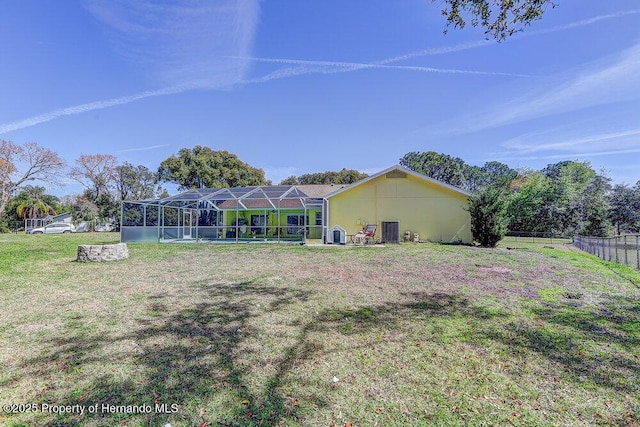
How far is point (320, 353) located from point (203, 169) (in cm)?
3532

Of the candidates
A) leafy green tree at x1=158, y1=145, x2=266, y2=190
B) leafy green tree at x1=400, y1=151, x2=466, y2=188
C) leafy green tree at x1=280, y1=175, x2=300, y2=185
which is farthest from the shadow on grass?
leafy green tree at x1=280, y1=175, x2=300, y2=185

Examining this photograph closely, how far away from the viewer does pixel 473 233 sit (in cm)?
1623

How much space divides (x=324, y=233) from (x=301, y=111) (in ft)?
27.9

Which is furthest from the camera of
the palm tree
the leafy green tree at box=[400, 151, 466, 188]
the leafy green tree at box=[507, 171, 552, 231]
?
the leafy green tree at box=[400, 151, 466, 188]

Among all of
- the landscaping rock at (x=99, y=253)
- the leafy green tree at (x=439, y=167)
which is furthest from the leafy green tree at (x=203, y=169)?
the landscaping rock at (x=99, y=253)

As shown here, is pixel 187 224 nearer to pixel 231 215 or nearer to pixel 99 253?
pixel 231 215

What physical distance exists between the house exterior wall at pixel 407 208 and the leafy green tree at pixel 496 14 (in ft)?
43.8

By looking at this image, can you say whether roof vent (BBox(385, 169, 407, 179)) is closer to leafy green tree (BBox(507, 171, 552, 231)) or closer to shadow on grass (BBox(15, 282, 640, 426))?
shadow on grass (BBox(15, 282, 640, 426))

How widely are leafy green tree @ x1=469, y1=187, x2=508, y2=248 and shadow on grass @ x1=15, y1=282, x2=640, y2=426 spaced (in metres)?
10.9

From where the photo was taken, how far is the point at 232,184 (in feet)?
121

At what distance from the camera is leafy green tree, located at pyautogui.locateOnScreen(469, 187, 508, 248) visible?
50.3 ft

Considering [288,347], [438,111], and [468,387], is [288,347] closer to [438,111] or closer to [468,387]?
[468,387]

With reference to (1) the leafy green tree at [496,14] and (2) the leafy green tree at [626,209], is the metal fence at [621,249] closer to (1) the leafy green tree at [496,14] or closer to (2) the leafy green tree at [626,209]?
(1) the leafy green tree at [496,14]

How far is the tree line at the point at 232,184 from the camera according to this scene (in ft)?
98.6
